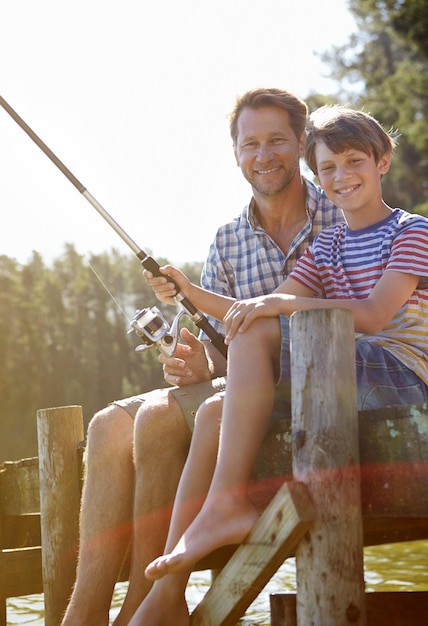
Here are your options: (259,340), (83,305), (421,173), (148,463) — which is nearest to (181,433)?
(148,463)

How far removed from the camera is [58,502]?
3877 millimetres

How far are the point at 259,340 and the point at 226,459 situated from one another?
1.07 feet

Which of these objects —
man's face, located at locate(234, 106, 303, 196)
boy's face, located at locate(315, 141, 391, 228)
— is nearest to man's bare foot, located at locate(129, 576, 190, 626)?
boy's face, located at locate(315, 141, 391, 228)

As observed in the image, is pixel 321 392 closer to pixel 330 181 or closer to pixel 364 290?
pixel 364 290

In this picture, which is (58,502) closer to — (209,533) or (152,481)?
(152,481)

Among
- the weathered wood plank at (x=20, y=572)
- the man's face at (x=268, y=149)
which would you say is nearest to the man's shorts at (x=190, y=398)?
the man's face at (x=268, y=149)

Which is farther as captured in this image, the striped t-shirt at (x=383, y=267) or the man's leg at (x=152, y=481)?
the man's leg at (x=152, y=481)

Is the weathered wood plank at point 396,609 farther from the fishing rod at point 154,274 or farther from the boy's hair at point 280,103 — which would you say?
the boy's hair at point 280,103

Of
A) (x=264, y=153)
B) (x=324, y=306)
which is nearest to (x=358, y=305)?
(x=324, y=306)

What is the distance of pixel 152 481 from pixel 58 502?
36.8 inches

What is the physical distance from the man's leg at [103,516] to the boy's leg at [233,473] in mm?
610

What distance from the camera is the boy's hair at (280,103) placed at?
405cm

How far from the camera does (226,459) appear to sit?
2.54m

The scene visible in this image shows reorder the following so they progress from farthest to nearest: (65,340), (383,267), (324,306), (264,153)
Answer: (65,340)
(264,153)
(383,267)
(324,306)
